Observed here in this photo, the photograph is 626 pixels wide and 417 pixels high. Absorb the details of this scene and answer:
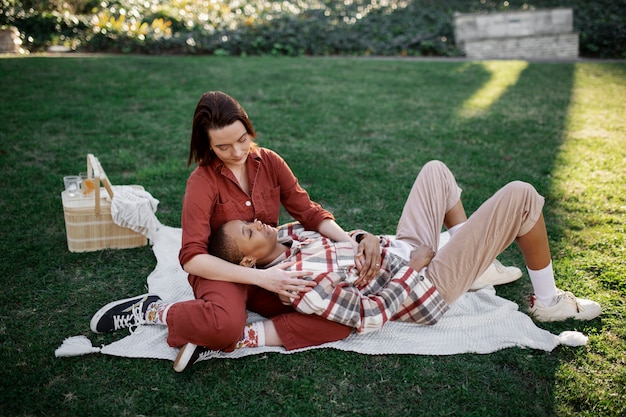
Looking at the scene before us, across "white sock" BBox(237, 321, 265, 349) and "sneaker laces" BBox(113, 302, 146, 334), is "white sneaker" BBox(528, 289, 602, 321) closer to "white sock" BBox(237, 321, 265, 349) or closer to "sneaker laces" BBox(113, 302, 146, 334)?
"white sock" BBox(237, 321, 265, 349)

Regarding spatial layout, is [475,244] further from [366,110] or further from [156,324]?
[366,110]

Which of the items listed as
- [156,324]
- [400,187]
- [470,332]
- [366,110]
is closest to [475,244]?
[470,332]

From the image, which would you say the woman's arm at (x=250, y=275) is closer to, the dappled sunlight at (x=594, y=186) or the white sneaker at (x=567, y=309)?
the white sneaker at (x=567, y=309)

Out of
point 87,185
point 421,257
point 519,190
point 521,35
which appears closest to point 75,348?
point 87,185

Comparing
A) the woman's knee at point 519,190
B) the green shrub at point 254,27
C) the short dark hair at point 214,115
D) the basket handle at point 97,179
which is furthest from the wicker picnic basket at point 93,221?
the green shrub at point 254,27

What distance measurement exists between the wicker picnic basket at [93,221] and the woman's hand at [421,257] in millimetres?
2139

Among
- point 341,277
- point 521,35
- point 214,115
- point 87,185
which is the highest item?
point 521,35

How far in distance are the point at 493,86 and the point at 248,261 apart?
666 cm

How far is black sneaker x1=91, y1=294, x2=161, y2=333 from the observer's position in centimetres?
294

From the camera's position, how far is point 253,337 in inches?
110

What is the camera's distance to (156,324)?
2990 millimetres

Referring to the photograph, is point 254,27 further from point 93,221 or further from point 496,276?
point 496,276

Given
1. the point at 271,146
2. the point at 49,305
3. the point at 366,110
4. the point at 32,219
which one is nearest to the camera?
the point at 49,305

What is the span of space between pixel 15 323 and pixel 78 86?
5547 millimetres
